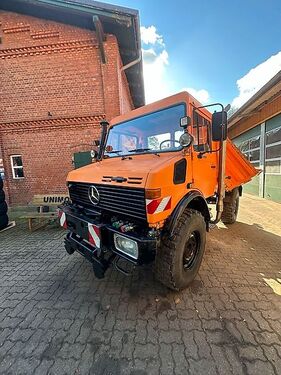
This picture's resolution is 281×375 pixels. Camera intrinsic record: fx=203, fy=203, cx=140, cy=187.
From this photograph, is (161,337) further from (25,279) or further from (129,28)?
(129,28)

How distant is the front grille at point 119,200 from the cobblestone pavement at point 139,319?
1189mm

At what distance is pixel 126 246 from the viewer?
2.27 meters

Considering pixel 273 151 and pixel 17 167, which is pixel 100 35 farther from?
pixel 273 151

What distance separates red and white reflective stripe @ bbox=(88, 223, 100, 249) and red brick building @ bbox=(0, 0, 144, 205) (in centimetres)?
559

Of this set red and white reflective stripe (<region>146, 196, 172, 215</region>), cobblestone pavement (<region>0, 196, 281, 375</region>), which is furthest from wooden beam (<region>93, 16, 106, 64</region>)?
red and white reflective stripe (<region>146, 196, 172, 215</region>)

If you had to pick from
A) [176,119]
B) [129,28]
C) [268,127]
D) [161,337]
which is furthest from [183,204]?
[268,127]

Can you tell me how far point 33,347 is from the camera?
2.00 meters

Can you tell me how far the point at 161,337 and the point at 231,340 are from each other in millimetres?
685

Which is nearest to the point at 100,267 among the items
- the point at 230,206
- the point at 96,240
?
the point at 96,240

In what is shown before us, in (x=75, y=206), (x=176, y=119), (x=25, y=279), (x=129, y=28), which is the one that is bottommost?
(x=25, y=279)

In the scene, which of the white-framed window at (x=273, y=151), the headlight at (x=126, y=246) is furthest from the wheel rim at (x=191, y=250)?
the white-framed window at (x=273, y=151)

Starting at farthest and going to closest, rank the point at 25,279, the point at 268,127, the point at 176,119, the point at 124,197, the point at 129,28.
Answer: the point at 268,127 < the point at 129,28 < the point at 25,279 < the point at 176,119 < the point at 124,197

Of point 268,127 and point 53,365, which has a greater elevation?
point 268,127

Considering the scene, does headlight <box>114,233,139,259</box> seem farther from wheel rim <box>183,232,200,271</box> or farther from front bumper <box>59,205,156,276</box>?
wheel rim <box>183,232,200,271</box>
